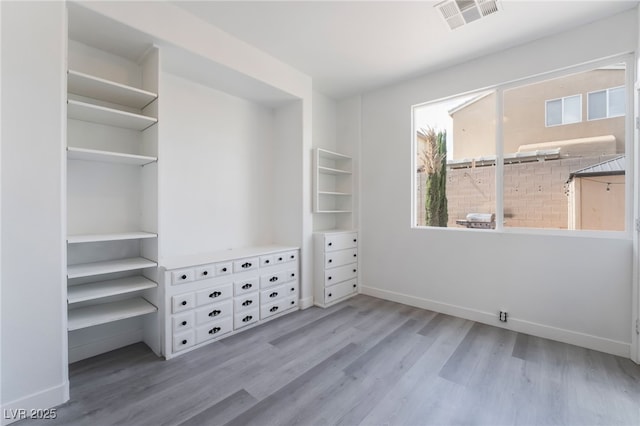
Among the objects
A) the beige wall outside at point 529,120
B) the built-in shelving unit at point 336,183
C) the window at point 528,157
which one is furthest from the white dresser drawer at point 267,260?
the beige wall outside at point 529,120

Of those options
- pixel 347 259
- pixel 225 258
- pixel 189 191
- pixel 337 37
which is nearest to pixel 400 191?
pixel 347 259

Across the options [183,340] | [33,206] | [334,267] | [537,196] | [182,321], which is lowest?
[183,340]

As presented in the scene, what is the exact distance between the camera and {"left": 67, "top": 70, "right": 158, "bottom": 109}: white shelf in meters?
2.06

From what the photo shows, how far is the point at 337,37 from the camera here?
8.94ft

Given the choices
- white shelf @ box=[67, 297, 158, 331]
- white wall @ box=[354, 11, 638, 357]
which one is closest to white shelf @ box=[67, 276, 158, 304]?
white shelf @ box=[67, 297, 158, 331]

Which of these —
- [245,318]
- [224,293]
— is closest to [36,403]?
[224,293]

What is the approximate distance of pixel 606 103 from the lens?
252 cm

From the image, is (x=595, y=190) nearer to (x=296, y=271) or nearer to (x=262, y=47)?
(x=296, y=271)

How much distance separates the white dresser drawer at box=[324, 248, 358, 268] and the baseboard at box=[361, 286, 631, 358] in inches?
25.8

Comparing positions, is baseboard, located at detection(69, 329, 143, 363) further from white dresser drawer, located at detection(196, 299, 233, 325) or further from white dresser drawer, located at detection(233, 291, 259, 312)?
white dresser drawer, located at detection(233, 291, 259, 312)

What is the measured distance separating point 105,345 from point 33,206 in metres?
1.39

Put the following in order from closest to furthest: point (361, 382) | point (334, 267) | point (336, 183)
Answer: point (361, 382)
point (334, 267)
point (336, 183)

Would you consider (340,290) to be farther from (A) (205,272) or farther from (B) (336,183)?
(A) (205,272)

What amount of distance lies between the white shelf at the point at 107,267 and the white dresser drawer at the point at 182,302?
0.34 metres
